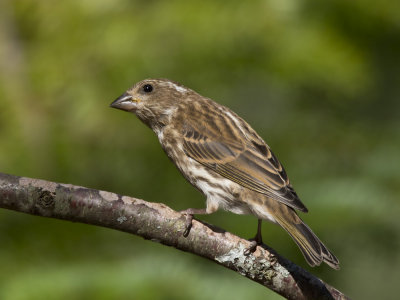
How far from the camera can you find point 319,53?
17.0 ft

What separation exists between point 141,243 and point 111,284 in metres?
1.05

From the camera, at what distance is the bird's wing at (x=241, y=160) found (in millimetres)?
4117

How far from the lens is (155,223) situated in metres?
3.22

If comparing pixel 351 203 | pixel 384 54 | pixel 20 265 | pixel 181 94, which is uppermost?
pixel 384 54

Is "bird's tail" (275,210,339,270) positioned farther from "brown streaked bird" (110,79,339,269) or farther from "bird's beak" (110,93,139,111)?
"bird's beak" (110,93,139,111)

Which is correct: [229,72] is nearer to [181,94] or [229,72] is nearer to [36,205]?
[181,94]

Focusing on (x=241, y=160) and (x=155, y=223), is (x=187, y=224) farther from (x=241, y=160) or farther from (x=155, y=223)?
(x=241, y=160)

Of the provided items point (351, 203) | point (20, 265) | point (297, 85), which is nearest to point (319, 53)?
point (297, 85)

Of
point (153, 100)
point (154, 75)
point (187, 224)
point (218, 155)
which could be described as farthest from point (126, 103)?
point (187, 224)

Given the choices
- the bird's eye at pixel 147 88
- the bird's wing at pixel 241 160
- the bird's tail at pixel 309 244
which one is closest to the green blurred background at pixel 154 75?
the bird's eye at pixel 147 88

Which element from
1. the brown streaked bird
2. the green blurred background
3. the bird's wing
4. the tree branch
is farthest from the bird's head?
the tree branch

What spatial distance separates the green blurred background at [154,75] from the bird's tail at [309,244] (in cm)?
93

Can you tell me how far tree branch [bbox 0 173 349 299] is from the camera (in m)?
2.99

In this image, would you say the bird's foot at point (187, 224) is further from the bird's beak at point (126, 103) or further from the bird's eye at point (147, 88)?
the bird's eye at point (147, 88)
